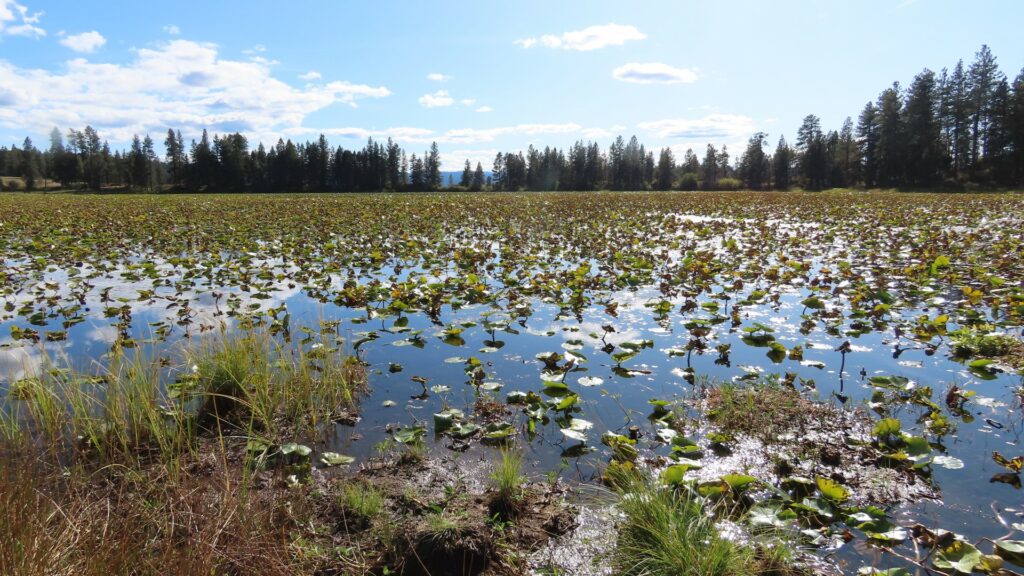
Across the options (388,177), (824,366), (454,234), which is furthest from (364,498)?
(388,177)

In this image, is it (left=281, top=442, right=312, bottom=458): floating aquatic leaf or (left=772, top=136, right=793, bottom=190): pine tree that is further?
(left=772, top=136, right=793, bottom=190): pine tree

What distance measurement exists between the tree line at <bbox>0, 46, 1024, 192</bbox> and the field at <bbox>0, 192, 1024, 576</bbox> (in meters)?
51.7

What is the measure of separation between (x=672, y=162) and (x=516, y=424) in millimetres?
97711

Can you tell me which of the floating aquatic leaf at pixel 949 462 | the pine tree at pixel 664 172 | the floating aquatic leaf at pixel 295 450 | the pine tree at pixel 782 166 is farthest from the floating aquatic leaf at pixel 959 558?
the pine tree at pixel 664 172

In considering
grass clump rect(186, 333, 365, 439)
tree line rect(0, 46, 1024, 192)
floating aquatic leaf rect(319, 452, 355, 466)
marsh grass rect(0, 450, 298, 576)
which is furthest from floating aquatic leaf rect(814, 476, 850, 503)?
tree line rect(0, 46, 1024, 192)

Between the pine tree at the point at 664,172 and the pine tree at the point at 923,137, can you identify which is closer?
the pine tree at the point at 923,137

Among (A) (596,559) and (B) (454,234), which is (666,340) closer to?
(A) (596,559)

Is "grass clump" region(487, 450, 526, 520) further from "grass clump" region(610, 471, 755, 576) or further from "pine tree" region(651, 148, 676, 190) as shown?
"pine tree" region(651, 148, 676, 190)

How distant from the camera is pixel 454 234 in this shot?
621 inches

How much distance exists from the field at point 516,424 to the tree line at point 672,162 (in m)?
51.7

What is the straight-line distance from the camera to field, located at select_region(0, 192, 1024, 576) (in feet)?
7.93

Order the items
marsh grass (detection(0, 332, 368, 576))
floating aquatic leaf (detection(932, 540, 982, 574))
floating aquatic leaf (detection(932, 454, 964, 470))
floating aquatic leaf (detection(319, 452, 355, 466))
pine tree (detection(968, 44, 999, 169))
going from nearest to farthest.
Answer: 1. marsh grass (detection(0, 332, 368, 576))
2. floating aquatic leaf (detection(932, 540, 982, 574))
3. floating aquatic leaf (detection(932, 454, 964, 470))
4. floating aquatic leaf (detection(319, 452, 355, 466))
5. pine tree (detection(968, 44, 999, 169))

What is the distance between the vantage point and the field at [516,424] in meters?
2.42

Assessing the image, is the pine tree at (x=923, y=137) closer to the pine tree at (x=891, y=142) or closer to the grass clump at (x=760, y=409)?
the pine tree at (x=891, y=142)
